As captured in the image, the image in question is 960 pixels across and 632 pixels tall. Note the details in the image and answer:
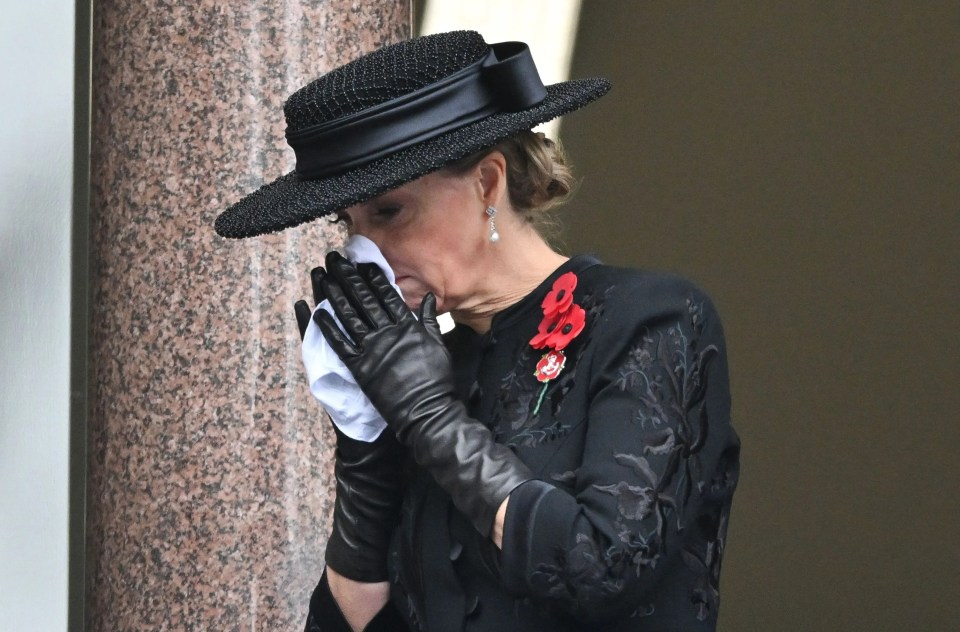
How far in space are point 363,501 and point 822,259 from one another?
139 inches

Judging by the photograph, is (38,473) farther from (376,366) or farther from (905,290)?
(905,290)

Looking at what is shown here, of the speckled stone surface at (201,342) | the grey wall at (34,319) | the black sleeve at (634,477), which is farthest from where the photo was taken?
the grey wall at (34,319)

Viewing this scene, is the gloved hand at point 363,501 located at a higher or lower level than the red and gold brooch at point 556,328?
lower

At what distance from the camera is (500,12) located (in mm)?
5520

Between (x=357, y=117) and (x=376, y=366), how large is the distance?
0.33 metres

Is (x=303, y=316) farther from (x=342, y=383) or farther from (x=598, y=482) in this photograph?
(x=598, y=482)

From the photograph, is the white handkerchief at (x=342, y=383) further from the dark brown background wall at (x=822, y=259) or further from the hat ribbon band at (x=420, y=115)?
the dark brown background wall at (x=822, y=259)

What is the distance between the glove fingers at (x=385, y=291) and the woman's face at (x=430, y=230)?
0.06m

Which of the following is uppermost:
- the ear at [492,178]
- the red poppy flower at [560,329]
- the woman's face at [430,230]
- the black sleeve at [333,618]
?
the ear at [492,178]

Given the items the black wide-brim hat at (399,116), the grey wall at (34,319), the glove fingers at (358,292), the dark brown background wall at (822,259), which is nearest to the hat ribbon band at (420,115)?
the black wide-brim hat at (399,116)

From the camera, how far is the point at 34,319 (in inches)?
121

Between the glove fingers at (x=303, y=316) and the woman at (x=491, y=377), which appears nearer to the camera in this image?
the woman at (x=491, y=377)

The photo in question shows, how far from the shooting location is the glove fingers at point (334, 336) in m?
1.55

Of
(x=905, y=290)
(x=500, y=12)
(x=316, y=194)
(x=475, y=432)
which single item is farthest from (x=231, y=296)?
(x=500, y=12)
